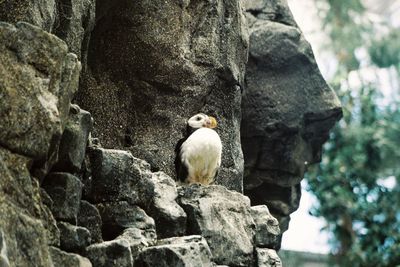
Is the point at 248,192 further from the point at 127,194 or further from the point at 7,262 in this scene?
the point at 7,262

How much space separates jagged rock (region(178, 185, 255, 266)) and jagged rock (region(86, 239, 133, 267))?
135 cm

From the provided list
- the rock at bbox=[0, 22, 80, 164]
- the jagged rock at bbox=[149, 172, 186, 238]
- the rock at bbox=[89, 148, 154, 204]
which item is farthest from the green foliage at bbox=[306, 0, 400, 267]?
the rock at bbox=[0, 22, 80, 164]

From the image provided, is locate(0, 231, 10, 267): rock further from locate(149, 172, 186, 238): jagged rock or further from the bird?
the bird

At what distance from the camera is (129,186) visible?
277 inches

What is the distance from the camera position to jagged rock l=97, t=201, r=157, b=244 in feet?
22.7

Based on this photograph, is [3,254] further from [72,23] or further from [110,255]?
[72,23]

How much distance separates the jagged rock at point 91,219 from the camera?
665 centimetres

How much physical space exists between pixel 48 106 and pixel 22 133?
0.28 meters

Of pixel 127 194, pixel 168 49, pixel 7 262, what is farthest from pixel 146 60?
pixel 7 262

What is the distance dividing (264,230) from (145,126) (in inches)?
72.9

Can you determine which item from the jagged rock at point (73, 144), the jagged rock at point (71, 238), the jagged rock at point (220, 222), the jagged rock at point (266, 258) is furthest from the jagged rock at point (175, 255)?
the jagged rock at point (266, 258)

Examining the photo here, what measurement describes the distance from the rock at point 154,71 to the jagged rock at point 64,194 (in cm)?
280

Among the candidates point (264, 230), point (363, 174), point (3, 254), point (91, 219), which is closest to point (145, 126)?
point (264, 230)

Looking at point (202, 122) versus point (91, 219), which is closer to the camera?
point (91, 219)
